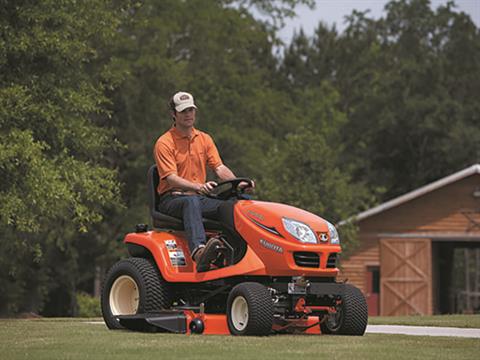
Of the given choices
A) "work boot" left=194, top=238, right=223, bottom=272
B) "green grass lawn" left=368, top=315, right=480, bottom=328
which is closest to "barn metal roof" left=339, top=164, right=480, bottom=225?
"green grass lawn" left=368, top=315, right=480, bottom=328

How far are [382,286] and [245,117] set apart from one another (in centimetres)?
816

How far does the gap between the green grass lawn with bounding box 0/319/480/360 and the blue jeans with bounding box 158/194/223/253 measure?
37.7 inches

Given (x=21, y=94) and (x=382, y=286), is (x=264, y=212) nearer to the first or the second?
(x=21, y=94)

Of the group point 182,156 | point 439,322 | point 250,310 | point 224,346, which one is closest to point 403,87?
point 439,322

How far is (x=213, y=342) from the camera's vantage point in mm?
9672

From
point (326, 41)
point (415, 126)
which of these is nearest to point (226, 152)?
point (415, 126)

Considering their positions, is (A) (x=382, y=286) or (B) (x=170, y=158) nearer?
(B) (x=170, y=158)

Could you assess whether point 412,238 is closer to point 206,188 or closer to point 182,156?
point 182,156

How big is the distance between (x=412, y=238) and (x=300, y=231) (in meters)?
29.0

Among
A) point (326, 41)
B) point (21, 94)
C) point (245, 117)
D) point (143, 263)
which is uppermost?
point (326, 41)

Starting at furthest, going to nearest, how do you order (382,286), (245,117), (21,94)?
(245,117)
(382,286)
(21,94)

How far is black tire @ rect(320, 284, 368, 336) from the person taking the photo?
35.7 feet

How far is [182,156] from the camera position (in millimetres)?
11539

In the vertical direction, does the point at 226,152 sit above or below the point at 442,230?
above
